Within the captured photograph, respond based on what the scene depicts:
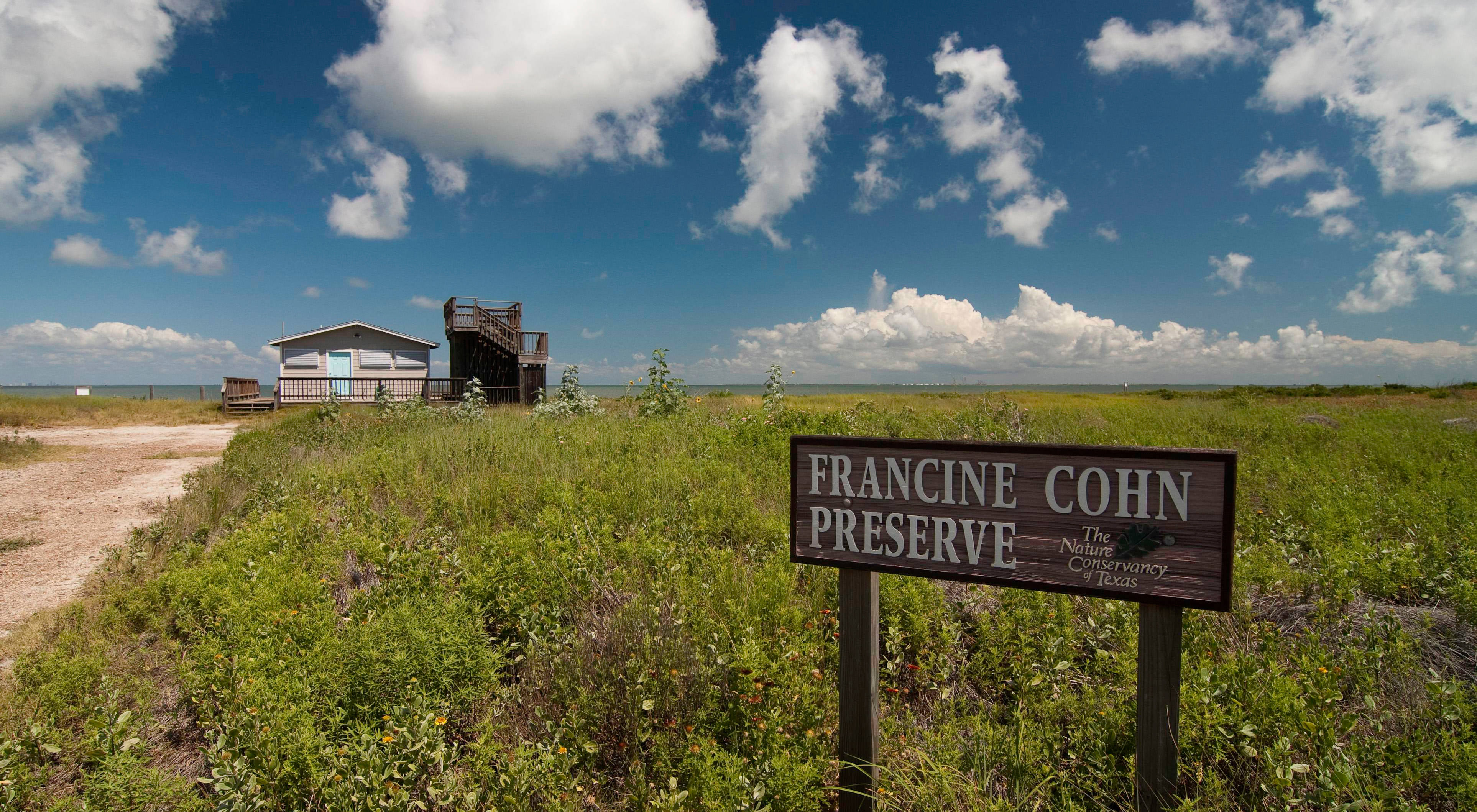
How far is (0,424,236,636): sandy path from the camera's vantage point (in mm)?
6137

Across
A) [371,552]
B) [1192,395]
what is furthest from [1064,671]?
[1192,395]

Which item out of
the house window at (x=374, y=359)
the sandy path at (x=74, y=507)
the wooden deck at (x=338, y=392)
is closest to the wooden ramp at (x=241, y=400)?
the wooden deck at (x=338, y=392)

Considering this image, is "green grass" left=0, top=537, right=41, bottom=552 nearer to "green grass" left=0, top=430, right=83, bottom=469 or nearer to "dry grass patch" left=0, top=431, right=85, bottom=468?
"green grass" left=0, top=430, right=83, bottom=469

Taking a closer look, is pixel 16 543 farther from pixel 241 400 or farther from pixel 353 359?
pixel 353 359

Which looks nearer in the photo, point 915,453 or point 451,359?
point 915,453

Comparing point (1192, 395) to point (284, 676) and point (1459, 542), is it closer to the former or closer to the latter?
point (1459, 542)

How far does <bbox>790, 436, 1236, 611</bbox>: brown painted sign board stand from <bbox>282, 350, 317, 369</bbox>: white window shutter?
122ft

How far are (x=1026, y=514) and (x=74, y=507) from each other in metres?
13.3

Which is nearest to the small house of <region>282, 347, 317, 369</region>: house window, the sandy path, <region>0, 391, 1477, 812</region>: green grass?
<region>282, 347, 317, 369</region>: house window

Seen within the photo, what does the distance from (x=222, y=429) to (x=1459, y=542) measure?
28.1 metres

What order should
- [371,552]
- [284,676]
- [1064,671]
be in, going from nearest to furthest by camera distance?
[284,676] < [1064,671] < [371,552]

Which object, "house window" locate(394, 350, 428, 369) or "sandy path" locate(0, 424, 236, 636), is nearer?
"sandy path" locate(0, 424, 236, 636)

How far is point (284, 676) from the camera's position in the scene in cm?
304

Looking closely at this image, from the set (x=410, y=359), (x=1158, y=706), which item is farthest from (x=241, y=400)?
(x=1158, y=706)
